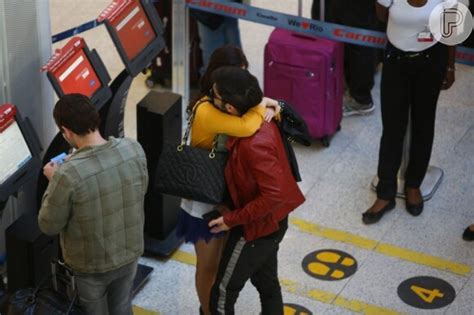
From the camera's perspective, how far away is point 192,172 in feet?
15.4

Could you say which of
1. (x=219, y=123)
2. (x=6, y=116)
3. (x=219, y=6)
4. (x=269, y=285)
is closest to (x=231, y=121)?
(x=219, y=123)

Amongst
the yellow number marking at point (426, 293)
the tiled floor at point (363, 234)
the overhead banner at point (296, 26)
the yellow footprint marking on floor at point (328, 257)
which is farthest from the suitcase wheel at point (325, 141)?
the yellow number marking at point (426, 293)

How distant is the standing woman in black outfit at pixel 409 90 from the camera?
595 cm

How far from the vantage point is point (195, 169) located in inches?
185

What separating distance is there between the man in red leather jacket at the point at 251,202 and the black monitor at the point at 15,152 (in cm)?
96

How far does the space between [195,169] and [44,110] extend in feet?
5.11

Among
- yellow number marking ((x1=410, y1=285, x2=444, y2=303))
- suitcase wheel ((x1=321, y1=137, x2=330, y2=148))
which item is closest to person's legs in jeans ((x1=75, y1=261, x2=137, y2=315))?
yellow number marking ((x1=410, y1=285, x2=444, y2=303))

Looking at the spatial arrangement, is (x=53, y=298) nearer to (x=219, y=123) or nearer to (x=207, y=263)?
(x=207, y=263)

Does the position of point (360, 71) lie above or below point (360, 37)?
below

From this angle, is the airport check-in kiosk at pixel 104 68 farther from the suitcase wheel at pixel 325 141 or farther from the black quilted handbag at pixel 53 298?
the suitcase wheel at pixel 325 141

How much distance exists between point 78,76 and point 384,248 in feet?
7.25

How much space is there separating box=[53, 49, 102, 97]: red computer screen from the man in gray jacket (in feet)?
2.24

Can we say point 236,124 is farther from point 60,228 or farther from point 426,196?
point 426,196

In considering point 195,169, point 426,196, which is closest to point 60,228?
point 195,169
